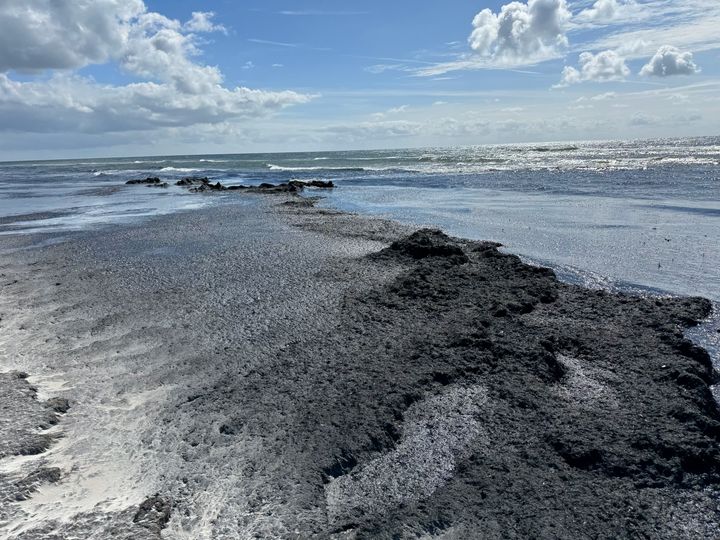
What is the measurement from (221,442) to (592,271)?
8.18 meters

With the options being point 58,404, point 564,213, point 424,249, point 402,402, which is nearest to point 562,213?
point 564,213

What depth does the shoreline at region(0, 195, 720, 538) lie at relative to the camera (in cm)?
401

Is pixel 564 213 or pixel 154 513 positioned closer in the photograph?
pixel 154 513

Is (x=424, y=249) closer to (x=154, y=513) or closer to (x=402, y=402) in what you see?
(x=402, y=402)

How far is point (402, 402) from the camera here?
5.50 metres

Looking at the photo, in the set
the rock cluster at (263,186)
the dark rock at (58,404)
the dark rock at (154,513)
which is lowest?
the dark rock at (154,513)

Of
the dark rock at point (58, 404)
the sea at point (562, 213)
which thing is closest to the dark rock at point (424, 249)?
the sea at point (562, 213)

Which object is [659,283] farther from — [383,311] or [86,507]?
[86,507]

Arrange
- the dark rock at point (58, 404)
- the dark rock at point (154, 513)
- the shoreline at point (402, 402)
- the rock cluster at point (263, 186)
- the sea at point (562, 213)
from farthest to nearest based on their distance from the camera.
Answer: the rock cluster at point (263, 186) < the sea at point (562, 213) < the dark rock at point (58, 404) < the shoreline at point (402, 402) < the dark rock at point (154, 513)

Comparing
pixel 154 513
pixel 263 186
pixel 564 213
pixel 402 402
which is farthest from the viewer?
pixel 263 186

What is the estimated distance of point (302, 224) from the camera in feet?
58.4

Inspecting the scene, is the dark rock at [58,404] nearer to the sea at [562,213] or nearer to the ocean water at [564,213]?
the sea at [562,213]

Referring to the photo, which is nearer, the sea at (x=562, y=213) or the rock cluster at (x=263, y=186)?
the sea at (x=562, y=213)

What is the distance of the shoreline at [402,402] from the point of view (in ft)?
13.1
